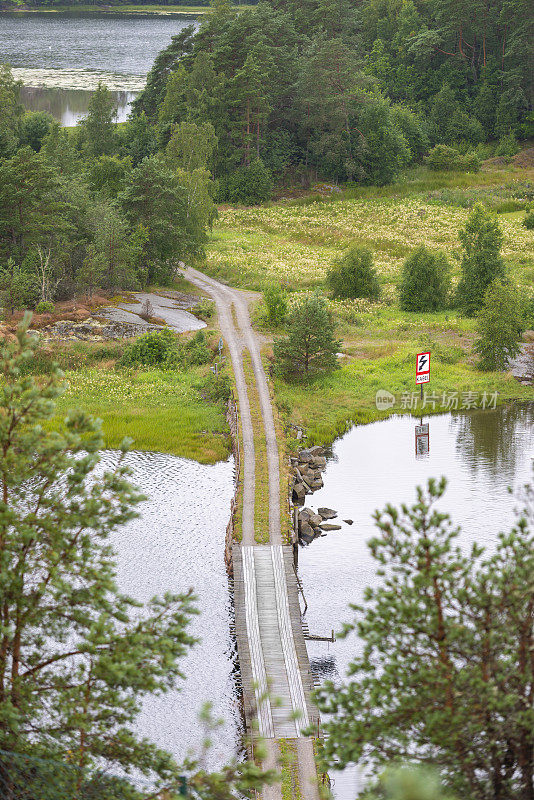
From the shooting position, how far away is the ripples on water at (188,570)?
2686 cm

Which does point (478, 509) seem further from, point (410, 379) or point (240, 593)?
point (410, 379)

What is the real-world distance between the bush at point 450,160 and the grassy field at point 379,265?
2133 millimetres

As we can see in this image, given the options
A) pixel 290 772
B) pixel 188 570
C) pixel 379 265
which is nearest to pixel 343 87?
pixel 379 265

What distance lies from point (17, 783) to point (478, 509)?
2697 cm

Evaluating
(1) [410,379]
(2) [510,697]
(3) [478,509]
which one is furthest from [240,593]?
(1) [410,379]

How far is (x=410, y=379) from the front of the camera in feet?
184

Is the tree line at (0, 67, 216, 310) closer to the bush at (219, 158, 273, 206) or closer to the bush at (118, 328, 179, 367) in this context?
the bush at (118, 328, 179, 367)

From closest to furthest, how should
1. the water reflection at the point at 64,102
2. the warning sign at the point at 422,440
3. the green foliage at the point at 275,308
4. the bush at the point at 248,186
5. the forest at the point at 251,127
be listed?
the warning sign at the point at 422,440, the green foliage at the point at 275,308, the forest at the point at 251,127, the bush at the point at 248,186, the water reflection at the point at 64,102

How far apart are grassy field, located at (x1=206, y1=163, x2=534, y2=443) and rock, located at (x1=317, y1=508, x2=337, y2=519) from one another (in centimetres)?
884

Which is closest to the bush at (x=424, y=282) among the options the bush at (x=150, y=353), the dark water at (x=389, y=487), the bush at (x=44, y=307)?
the dark water at (x=389, y=487)

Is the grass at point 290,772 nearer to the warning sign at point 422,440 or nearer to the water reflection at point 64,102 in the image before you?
the warning sign at point 422,440

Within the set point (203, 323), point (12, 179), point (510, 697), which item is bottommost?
point (510, 697)

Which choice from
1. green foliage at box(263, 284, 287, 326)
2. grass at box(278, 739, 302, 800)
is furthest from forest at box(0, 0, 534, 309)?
grass at box(278, 739, 302, 800)

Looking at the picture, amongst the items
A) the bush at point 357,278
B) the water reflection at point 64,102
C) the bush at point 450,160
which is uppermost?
the water reflection at point 64,102
